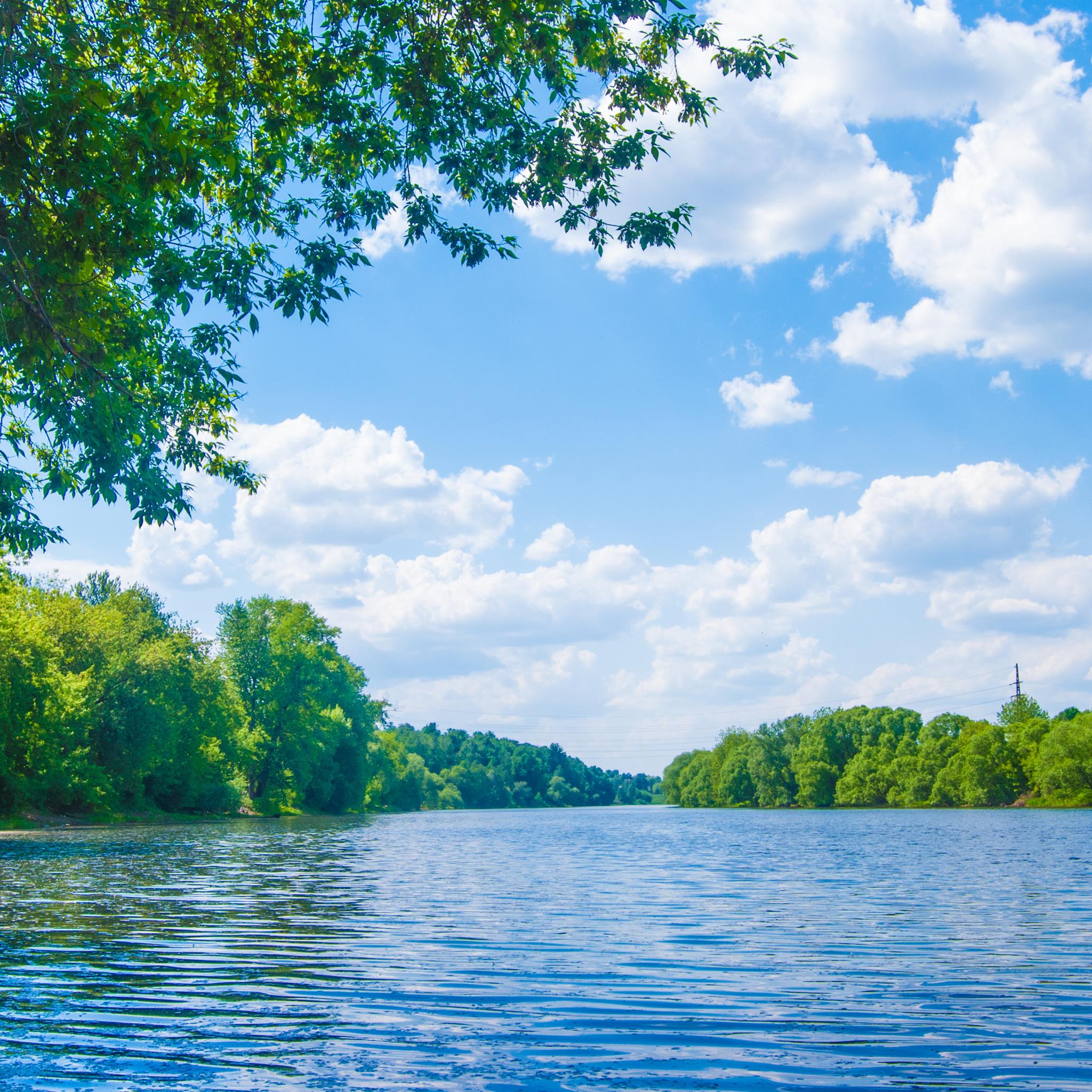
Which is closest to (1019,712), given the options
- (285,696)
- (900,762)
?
(900,762)

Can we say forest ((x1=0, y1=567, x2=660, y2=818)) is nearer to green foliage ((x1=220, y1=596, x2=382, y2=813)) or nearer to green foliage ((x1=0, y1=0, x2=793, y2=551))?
green foliage ((x1=220, y1=596, x2=382, y2=813))

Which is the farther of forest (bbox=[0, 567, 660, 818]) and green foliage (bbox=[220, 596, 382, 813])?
green foliage (bbox=[220, 596, 382, 813])

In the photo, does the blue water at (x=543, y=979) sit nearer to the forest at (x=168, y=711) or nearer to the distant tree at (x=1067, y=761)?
the forest at (x=168, y=711)

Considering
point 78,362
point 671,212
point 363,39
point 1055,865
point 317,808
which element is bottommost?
point 317,808

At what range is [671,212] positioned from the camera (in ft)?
40.0

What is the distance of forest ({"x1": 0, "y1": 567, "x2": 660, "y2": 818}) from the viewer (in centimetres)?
5566

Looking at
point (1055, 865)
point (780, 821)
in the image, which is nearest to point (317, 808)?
point (780, 821)

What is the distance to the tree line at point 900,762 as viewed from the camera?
4301 inches

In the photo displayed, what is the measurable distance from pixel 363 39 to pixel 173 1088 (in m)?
11.5

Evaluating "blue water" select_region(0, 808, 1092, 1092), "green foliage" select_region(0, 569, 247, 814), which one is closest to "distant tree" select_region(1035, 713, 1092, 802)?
"green foliage" select_region(0, 569, 247, 814)

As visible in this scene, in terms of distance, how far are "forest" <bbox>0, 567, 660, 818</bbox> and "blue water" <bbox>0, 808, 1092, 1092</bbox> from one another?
28.3m

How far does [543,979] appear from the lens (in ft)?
41.8

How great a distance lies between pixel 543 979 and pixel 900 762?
13456 cm

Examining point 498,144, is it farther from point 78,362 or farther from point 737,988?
point 737,988
